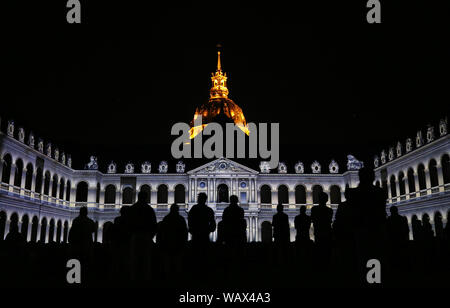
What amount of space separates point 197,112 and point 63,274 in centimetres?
3808

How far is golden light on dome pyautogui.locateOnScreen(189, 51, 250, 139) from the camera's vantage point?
4641 cm

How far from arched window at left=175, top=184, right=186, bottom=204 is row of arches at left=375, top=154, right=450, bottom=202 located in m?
21.4

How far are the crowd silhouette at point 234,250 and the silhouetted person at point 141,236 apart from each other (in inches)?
0.8

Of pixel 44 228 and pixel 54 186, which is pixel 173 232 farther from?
pixel 54 186

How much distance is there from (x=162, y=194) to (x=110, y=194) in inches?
233

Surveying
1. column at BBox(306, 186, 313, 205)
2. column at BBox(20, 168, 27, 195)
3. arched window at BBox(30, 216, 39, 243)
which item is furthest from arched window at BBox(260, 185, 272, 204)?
column at BBox(20, 168, 27, 195)

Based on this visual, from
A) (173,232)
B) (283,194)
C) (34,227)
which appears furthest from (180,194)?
(173,232)

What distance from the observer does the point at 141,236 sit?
24.5ft

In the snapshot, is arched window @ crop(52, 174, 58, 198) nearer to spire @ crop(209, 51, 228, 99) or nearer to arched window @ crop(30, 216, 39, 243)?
arched window @ crop(30, 216, 39, 243)

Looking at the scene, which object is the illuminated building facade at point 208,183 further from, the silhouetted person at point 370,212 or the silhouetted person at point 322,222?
the silhouetted person at point 370,212

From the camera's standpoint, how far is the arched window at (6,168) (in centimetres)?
2692
